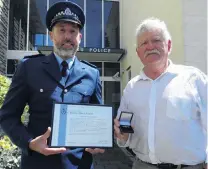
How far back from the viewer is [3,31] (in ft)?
39.4

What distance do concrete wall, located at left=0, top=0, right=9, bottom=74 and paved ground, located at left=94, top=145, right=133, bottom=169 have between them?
6.04 metres

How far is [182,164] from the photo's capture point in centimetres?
210

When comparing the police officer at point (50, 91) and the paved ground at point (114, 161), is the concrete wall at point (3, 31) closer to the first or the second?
the paved ground at point (114, 161)

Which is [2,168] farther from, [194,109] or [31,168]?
[194,109]

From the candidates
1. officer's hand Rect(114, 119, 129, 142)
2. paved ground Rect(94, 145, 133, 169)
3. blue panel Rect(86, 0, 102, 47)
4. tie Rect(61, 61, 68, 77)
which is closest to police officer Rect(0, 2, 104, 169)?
tie Rect(61, 61, 68, 77)

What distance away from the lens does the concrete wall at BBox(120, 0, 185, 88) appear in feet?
23.4

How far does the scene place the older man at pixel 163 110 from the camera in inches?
83.2

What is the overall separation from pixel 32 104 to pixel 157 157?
1.03 meters

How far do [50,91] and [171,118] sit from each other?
94 cm

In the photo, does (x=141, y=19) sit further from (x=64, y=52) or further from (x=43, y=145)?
(x=43, y=145)

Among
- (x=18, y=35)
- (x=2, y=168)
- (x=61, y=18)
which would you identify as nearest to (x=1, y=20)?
(x=18, y=35)

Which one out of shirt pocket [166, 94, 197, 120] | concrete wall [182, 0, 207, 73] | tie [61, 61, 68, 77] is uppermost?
concrete wall [182, 0, 207, 73]

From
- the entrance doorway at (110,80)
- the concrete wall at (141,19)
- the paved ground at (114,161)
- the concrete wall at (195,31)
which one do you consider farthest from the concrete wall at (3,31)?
the concrete wall at (195,31)

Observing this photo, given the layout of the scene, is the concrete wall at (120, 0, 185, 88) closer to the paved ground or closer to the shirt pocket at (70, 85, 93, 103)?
the shirt pocket at (70, 85, 93, 103)
